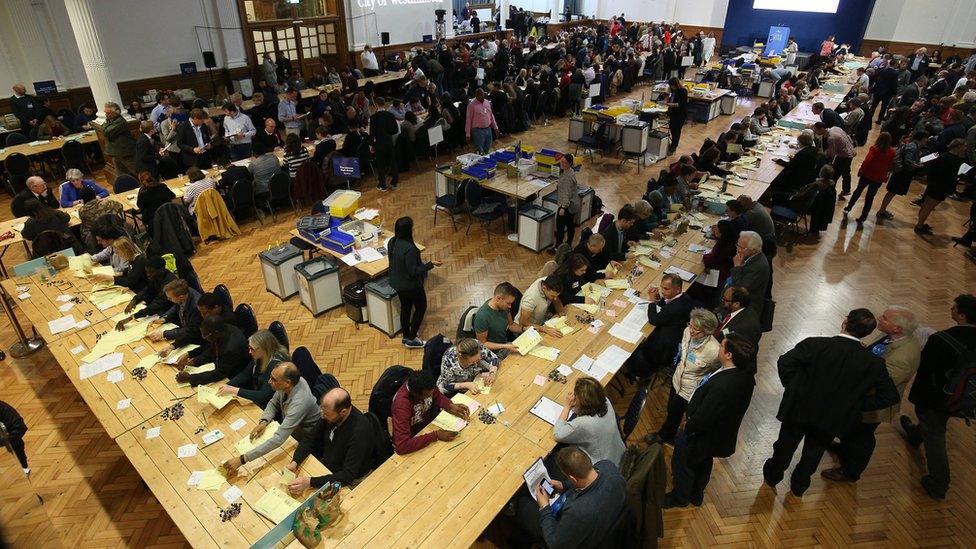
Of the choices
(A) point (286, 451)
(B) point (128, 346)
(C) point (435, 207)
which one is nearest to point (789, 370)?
(A) point (286, 451)

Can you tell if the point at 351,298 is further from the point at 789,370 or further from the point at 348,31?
the point at 348,31

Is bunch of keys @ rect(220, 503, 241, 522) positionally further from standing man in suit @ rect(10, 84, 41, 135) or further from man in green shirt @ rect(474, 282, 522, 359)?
standing man in suit @ rect(10, 84, 41, 135)

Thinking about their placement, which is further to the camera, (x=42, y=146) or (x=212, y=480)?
(x=42, y=146)

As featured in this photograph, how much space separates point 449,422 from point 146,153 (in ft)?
26.0

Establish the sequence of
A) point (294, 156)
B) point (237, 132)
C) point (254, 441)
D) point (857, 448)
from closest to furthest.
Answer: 1. point (254, 441)
2. point (857, 448)
3. point (294, 156)
4. point (237, 132)

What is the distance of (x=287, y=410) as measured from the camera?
3770 mm

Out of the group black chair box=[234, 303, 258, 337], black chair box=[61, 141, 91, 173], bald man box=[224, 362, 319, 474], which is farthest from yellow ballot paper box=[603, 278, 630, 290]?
black chair box=[61, 141, 91, 173]

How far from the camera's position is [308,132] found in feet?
35.2

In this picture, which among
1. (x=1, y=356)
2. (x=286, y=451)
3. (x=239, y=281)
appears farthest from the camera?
(x=239, y=281)

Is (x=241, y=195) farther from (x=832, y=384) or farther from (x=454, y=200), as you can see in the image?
(x=832, y=384)

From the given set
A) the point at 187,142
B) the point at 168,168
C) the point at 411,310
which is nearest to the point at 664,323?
the point at 411,310

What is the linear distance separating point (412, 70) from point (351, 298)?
1098 centimetres

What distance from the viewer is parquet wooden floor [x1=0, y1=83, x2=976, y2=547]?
421cm

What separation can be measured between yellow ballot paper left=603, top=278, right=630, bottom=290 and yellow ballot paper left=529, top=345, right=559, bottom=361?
1279mm
